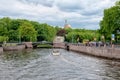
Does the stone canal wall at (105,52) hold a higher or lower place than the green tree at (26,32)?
lower

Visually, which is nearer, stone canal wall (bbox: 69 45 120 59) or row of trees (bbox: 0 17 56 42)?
stone canal wall (bbox: 69 45 120 59)

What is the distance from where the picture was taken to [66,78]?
136 ft

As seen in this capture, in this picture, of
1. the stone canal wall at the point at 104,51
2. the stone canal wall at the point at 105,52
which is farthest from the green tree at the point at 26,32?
the stone canal wall at the point at 105,52

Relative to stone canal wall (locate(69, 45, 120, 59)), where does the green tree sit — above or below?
above

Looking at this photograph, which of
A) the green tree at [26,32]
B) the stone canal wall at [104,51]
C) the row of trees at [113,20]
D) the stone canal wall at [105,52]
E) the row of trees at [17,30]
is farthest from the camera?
the green tree at [26,32]

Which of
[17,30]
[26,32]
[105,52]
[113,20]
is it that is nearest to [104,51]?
[105,52]

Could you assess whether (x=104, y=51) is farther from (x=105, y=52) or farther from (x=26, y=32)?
(x=26, y=32)

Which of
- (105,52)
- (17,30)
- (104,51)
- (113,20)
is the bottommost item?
(105,52)

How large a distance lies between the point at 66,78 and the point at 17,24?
147694 millimetres

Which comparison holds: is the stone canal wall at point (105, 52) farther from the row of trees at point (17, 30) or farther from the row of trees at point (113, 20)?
the row of trees at point (17, 30)

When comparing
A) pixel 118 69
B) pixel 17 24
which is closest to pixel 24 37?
pixel 17 24

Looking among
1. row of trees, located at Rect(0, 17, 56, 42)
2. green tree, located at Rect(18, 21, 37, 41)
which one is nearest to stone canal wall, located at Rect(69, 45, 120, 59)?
row of trees, located at Rect(0, 17, 56, 42)

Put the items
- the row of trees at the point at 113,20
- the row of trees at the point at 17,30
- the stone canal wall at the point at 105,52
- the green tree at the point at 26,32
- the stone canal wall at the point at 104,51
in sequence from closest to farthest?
the stone canal wall at the point at 105,52 → the stone canal wall at the point at 104,51 → the row of trees at the point at 113,20 → the row of trees at the point at 17,30 → the green tree at the point at 26,32

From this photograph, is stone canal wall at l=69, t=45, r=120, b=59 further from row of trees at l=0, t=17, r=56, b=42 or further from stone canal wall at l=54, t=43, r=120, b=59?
row of trees at l=0, t=17, r=56, b=42
